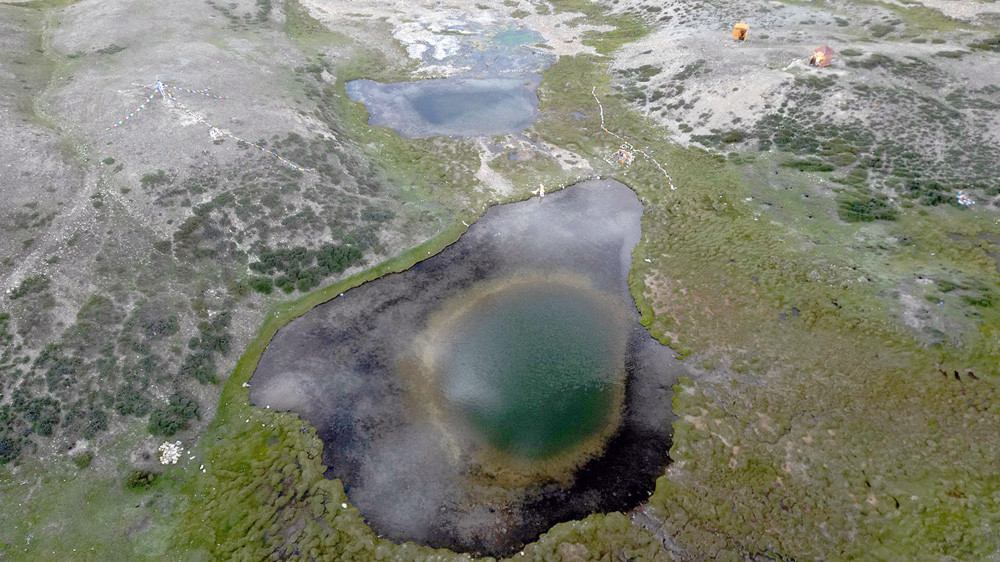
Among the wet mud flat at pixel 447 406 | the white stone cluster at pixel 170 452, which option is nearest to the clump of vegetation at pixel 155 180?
the wet mud flat at pixel 447 406

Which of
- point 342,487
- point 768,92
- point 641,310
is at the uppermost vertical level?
point 768,92

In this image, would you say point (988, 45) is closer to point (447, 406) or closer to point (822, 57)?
point (822, 57)

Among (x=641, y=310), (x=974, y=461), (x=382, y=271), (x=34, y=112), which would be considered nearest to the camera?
(x=974, y=461)

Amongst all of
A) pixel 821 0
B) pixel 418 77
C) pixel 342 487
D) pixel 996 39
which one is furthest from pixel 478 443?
pixel 821 0

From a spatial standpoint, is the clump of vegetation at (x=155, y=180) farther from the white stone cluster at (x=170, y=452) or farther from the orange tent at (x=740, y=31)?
the orange tent at (x=740, y=31)

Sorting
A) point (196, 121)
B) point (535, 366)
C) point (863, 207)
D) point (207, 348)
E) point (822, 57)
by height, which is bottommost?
point (207, 348)

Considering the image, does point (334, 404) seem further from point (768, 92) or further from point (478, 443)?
point (768, 92)

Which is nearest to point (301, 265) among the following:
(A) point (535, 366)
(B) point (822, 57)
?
(A) point (535, 366)
